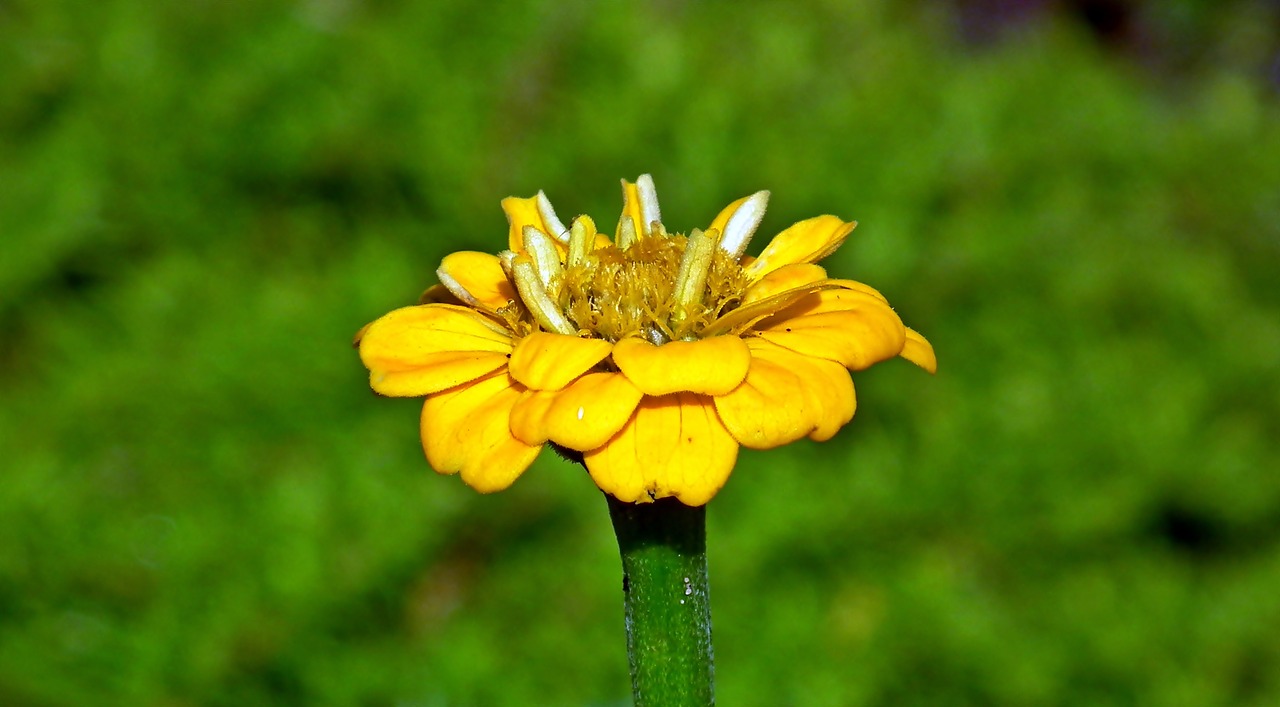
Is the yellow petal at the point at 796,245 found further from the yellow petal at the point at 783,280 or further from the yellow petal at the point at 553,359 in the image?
the yellow petal at the point at 553,359

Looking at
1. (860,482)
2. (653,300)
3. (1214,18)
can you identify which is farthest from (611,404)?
(1214,18)

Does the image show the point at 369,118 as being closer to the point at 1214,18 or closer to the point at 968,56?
the point at 968,56

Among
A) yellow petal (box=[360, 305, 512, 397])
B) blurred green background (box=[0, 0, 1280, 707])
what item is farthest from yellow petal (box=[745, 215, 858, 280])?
blurred green background (box=[0, 0, 1280, 707])

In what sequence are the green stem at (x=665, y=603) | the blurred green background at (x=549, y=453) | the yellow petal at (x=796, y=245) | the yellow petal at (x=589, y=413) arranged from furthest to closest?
the blurred green background at (x=549, y=453) → the yellow petal at (x=796, y=245) → the green stem at (x=665, y=603) → the yellow petal at (x=589, y=413)

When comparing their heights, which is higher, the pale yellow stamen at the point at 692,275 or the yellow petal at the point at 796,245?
the yellow petal at the point at 796,245

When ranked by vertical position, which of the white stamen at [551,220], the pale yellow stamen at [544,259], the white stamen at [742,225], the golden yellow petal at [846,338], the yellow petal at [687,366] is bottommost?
the yellow petal at [687,366]

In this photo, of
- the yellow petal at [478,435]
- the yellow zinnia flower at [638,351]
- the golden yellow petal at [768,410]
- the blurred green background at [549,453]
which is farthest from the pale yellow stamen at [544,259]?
the blurred green background at [549,453]
